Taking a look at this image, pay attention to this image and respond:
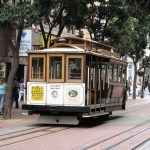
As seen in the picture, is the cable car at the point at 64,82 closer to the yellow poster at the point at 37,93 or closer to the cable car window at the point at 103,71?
the yellow poster at the point at 37,93

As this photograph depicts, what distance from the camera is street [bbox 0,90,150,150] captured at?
46.1ft

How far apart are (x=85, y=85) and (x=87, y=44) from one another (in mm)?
2000

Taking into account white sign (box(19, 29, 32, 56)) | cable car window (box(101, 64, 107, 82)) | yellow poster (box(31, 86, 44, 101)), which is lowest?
yellow poster (box(31, 86, 44, 101))

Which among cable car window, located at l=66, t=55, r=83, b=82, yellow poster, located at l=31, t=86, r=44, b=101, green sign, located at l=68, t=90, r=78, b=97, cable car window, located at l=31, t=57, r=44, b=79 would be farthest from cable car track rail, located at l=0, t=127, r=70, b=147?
cable car window, located at l=31, t=57, r=44, b=79

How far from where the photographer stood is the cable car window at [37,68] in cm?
2000

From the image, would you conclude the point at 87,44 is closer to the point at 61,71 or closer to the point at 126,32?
the point at 61,71

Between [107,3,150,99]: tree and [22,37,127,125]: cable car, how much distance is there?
115 inches

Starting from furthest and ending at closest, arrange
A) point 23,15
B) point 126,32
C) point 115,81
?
point 126,32, point 115,81, point 23,15

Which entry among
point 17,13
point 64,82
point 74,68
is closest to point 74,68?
point 74,68

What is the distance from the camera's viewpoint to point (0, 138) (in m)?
15.3

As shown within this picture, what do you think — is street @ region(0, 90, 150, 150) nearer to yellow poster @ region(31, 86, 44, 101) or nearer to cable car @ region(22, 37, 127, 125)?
cable car @ region(22, 37, 127, 125)

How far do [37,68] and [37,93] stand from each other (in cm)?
95

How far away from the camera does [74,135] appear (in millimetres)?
16875

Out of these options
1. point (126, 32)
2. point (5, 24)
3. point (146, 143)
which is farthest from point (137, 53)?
point (146, 143)
